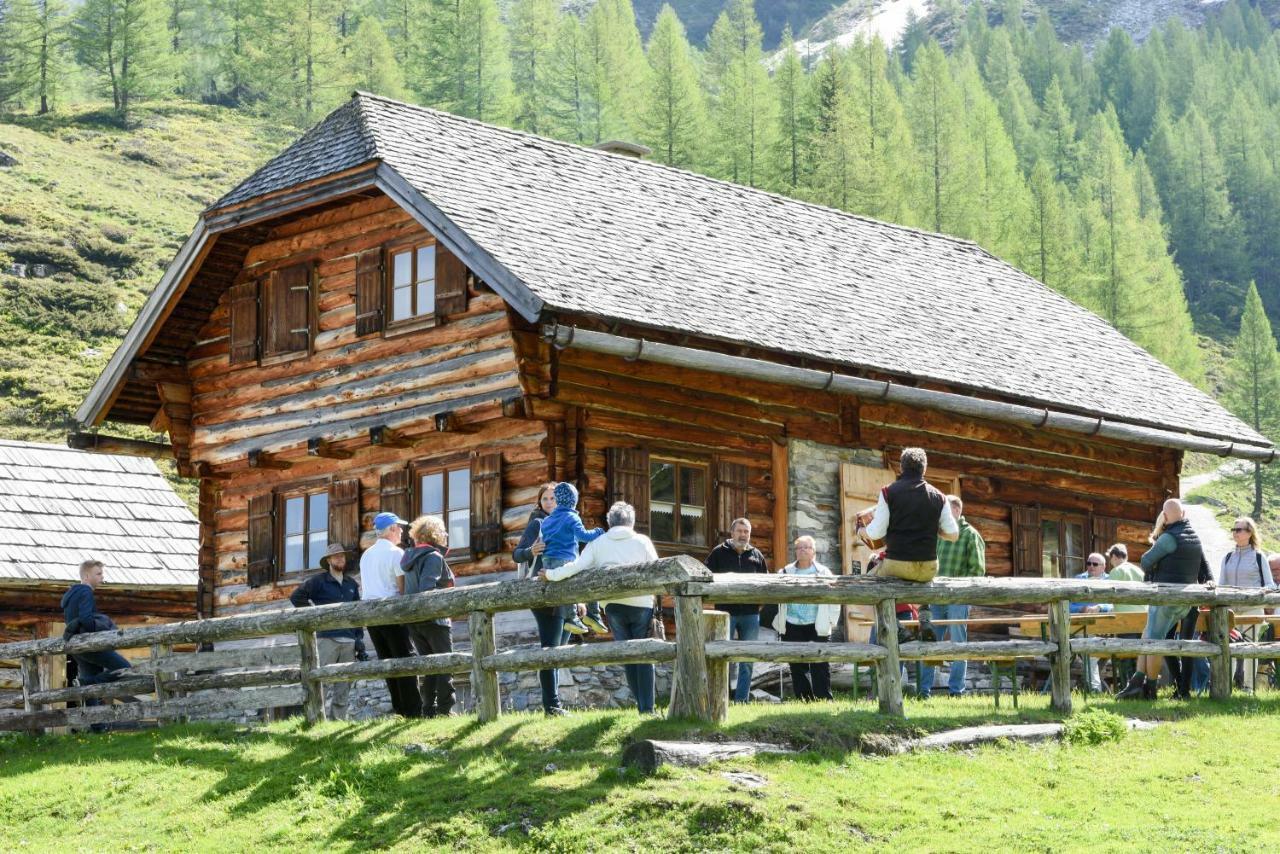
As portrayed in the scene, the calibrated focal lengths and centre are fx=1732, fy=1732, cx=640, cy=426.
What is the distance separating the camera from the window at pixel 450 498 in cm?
1878

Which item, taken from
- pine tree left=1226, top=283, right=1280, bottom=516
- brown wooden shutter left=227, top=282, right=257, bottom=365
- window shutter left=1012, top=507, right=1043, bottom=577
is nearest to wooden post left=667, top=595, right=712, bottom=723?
brown wooden shutter left=227, top=282, right=257, bottom=365

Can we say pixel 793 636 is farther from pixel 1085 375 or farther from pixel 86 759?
pixel 1085 375

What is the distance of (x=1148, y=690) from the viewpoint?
14797 millimetres

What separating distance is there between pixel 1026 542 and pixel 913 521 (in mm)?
10864

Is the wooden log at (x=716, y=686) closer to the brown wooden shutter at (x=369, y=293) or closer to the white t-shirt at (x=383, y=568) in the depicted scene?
the white t-shirt at (x=383, y=568)

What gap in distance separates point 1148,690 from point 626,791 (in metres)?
6.42

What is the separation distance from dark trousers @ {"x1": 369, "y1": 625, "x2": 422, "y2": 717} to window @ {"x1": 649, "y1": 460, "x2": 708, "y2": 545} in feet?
16.7

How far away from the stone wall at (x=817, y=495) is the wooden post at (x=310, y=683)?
719cm

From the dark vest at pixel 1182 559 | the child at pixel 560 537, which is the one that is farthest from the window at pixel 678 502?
the child at pixel 560 537

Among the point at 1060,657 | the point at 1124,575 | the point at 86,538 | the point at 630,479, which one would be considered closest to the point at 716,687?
the point at 1060,657

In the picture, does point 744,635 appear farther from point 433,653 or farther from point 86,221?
point 86,221

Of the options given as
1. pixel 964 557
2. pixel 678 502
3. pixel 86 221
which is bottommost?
pixel 964 557

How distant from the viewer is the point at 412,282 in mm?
19625

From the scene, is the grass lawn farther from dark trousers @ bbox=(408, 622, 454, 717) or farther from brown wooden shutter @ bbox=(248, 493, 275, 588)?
brown wooden shutter @ bbox=(248, 493, 275, 588)
